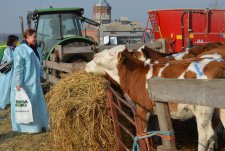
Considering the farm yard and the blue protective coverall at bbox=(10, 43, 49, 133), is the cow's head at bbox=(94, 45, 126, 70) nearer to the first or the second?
the farm yard

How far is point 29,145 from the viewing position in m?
5.69

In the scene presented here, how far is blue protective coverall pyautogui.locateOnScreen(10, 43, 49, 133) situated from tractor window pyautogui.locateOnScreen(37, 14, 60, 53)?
3595mm

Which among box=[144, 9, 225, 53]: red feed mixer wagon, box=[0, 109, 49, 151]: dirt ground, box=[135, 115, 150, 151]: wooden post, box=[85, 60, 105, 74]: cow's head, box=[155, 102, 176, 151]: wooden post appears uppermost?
box=[144, 9, 225, 53]: red feed mixer wagon

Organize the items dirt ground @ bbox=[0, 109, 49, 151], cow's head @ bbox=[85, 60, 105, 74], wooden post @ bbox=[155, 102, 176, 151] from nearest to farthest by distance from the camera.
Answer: wooden post @ bbox=[155, 102, 176, 151] → cow's head @ bbox=[85, 60, 105, 74] → dirt ground @ bbox=[0, 109, 49, 151]

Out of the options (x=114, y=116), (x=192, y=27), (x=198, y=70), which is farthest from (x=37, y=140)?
(x=192, y=27)

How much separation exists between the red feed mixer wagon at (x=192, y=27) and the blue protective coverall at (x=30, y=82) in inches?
239

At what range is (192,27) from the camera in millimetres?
11383

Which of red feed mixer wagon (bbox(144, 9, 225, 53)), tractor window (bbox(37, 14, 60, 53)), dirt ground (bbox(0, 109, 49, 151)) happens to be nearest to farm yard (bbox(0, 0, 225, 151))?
dirt ground (bbox(0, 109, 49, 151))

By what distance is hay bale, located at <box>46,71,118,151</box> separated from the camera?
13.8 ft

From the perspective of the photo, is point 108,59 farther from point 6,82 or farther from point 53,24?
point 53,24

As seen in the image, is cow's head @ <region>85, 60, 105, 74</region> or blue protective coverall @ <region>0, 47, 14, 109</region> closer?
cow's head @ <region>85, 60, 105, 74</region>

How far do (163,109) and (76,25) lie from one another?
302 inches

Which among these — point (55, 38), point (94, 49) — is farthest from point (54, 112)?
point (55, 38)

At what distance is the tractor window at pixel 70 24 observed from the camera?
32.4 ft
